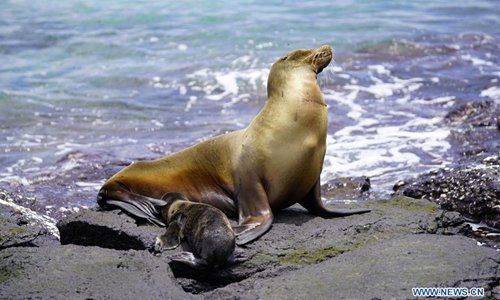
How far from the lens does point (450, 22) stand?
18.1m

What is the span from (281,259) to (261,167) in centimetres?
79

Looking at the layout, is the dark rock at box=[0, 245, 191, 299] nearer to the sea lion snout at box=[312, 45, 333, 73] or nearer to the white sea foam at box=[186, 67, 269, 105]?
the sea lion snout at box=[312, 45, 333, 73]

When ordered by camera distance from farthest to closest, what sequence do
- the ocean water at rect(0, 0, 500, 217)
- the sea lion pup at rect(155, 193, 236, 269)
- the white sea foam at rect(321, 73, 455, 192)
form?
the ocean water at rect(0, 0, 500, 217) → the white sea foam at rect(321, 73, 455, 192) → the sea lion pup at rect(155, 193, 236, 269)

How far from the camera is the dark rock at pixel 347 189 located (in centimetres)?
740

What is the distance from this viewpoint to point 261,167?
204 inches

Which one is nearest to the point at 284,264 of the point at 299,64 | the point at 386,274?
the point at 386,274

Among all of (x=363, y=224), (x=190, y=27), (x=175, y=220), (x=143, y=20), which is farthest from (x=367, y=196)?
(x=143, y=20)

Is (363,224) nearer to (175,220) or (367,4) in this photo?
(175,220)

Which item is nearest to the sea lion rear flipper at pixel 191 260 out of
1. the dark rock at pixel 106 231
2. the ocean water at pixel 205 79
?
the dark rock at pixel 106 231

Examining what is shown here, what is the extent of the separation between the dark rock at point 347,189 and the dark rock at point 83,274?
10.6 feet

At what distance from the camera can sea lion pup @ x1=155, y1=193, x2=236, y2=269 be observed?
441 centimetres

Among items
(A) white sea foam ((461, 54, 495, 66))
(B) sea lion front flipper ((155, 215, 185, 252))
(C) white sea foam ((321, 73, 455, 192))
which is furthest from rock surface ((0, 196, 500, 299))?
(A) white sea foam ((461, 54, 495, 66))

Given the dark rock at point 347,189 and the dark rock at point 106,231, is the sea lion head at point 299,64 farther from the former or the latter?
the dark rock at point 347,189

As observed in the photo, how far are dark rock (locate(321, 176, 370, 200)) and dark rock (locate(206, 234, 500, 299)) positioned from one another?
9.23 feet
